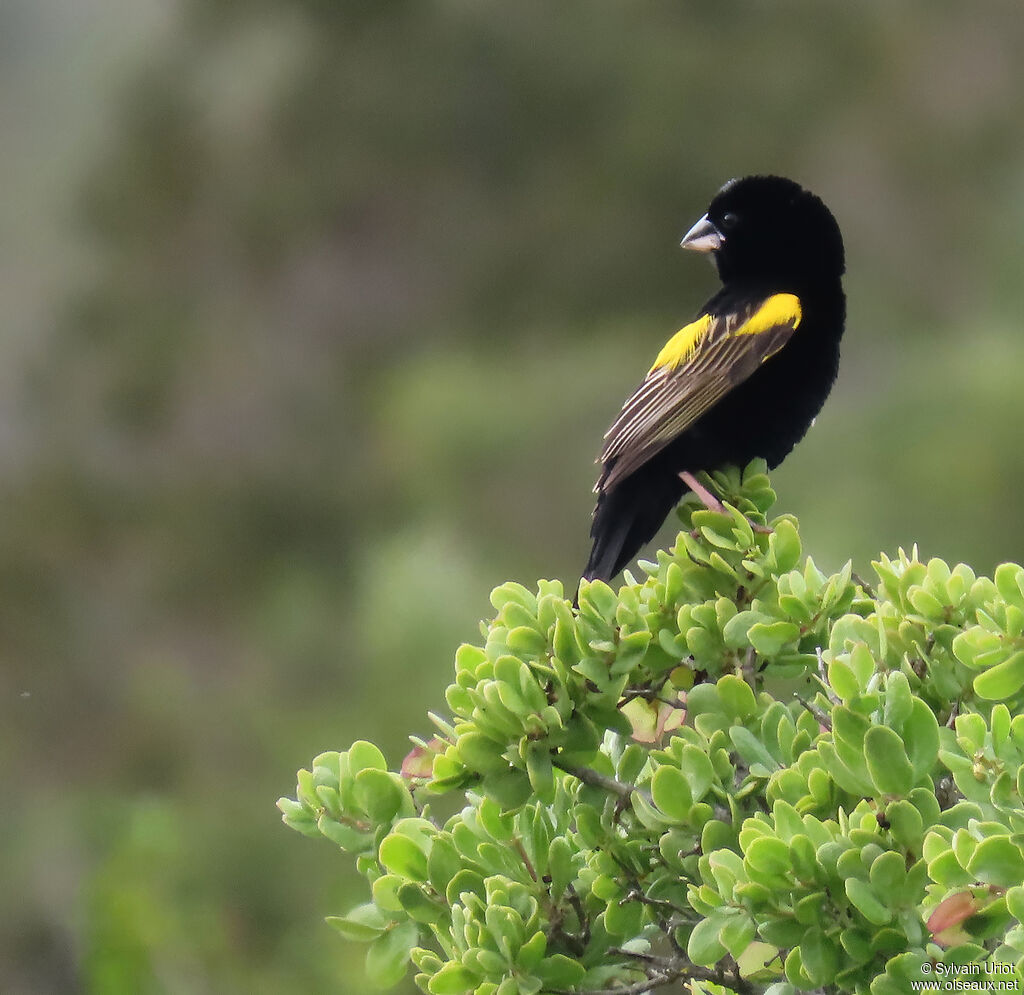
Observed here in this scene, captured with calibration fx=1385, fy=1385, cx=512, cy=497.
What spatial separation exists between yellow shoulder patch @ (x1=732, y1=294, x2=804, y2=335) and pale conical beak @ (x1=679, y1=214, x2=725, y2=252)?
9.7 inches

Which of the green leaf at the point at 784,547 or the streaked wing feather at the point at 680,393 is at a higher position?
the streaked wing feather at the point at 680,393

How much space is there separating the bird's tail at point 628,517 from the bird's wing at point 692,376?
44 mm

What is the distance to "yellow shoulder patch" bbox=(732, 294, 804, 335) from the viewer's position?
7.06ft

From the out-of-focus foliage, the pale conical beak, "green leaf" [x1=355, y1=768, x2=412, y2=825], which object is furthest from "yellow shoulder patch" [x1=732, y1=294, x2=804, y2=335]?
"green leaf" [x1=355, y1=768, x2=412, y2=825]

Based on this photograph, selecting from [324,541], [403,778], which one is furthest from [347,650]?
[403,778]

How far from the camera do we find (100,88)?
7.28 metres

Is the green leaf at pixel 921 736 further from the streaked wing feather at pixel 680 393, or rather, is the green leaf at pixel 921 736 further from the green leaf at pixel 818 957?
the streaked wing feather at pixel 680 393

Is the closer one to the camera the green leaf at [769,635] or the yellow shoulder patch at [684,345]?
the green leaf at [769,635]

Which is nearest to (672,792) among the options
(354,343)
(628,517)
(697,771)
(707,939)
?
(697,771)

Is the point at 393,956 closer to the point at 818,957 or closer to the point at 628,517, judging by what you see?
the point at 818,957

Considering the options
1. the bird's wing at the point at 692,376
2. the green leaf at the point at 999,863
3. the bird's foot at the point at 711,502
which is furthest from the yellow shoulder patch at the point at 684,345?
the green leaf at the point at 999,863

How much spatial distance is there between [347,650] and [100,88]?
11.7 ft

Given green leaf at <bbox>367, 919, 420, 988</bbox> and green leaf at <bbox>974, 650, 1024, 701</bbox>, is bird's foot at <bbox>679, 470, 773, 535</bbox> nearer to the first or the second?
green leaf at <bbox>974, 650, 1024, 701</bbox>

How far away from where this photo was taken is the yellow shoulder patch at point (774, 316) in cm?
215
